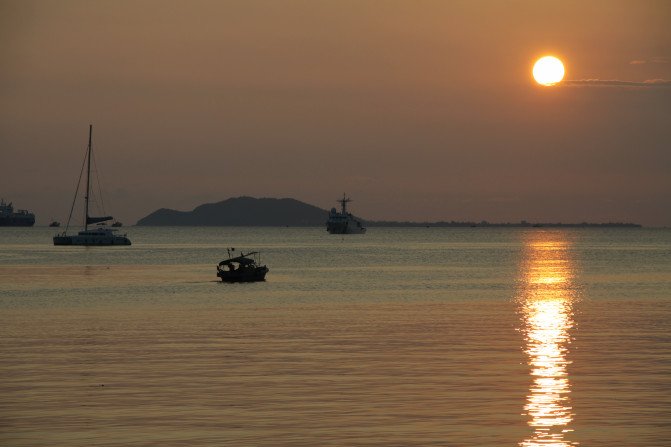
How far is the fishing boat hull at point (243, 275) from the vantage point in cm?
10294

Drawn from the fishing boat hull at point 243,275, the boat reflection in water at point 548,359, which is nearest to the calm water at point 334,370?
the boat reflection in water at point 548,359

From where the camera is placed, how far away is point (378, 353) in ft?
149

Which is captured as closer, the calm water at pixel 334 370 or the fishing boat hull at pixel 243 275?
the calm water at pixel 334 370

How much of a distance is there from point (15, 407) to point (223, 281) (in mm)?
73701

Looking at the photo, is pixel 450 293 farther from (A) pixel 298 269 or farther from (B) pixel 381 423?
(B) pixel 381 423

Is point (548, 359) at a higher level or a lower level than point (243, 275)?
lower

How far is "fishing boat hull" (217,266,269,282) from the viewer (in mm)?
102938

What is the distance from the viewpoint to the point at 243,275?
103500mm

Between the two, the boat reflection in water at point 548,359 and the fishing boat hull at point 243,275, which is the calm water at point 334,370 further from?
the fishing boat hull at point 243,275

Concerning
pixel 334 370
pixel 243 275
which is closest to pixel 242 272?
pixel 243 275

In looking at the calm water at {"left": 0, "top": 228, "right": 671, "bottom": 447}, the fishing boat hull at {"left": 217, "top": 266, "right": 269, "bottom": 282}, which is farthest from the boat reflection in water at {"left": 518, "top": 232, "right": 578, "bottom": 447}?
the fishing boat hull at {"left": 217, "top": 266, "right": 269, "bottom": 282}

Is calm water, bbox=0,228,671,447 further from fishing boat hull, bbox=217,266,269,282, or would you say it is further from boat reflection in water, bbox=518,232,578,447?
fishing boat hull, bbox=217,266,269,282

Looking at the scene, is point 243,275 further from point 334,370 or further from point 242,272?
point 334,370

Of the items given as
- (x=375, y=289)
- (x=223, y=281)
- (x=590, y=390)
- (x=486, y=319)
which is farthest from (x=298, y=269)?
(x=590, y=390)
